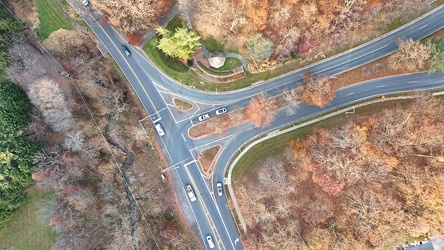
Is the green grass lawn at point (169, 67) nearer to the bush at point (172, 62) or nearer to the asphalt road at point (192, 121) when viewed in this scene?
the bush at point (172, 62)

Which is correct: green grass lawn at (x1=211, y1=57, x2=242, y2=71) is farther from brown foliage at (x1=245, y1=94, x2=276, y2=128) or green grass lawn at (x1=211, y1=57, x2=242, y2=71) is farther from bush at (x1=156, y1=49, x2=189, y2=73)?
brown foliage at (x1=245, y1=94, x2=276, y2=128)

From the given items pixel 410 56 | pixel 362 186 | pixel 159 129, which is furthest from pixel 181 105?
pixel 410 56

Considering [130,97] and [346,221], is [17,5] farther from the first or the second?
[346,221]

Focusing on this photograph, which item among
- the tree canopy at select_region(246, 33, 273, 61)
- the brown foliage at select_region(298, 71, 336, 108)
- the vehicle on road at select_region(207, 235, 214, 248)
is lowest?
the vehicle on road at select_region(207, 235, 214, 248)

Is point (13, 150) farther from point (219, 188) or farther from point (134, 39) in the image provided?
point (219, 188)

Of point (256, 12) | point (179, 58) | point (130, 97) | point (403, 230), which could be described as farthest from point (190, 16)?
point (403, 230)

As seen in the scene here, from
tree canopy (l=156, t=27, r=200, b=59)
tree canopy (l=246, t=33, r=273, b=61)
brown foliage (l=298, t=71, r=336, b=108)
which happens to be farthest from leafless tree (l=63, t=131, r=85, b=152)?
brown foliage (l=298, t=71, r=336, b=108)
